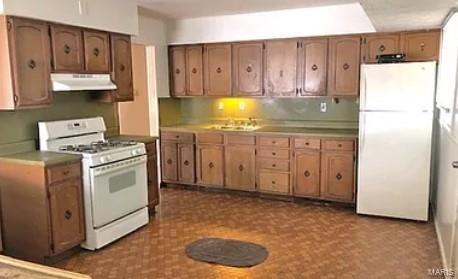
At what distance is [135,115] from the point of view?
20.6 ft

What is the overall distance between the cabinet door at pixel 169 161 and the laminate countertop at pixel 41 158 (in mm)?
2211

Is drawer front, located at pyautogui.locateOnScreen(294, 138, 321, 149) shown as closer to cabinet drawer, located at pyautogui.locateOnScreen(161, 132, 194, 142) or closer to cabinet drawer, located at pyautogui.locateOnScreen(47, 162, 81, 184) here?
cabinet drawer, located at pyautogui.locateOnScreen(161, 132, 194, 142)

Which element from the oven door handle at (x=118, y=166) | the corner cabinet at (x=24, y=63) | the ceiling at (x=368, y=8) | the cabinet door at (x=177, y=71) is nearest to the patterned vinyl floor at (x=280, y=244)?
the oven door handle at (x=118, y=166)

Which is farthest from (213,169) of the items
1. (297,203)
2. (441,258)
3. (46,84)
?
(441,258)

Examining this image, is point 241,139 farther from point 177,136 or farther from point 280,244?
point 280,244

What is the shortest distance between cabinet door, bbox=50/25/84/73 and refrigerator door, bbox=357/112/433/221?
116 inches

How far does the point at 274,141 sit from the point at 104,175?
7.32 feet

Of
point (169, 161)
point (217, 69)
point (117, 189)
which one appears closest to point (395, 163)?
point (217, 69)

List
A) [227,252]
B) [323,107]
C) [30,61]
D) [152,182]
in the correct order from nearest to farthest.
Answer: [30,61]
[227,252]
[152,182]
[323,107]

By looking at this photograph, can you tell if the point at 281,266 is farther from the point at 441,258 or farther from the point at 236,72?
the point at 236,72

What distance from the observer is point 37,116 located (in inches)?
144

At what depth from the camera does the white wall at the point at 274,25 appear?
4.54 m

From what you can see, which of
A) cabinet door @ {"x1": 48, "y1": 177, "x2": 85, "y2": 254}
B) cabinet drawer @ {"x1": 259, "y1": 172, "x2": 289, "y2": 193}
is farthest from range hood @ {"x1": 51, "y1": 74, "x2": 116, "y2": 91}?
cabinet drawer @ {"x1": 259, "y1": 172, "x2": 289, "y2": 193}

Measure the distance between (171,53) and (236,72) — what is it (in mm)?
1053
